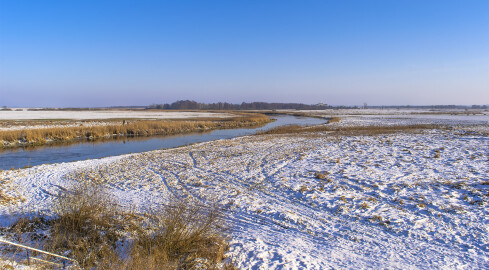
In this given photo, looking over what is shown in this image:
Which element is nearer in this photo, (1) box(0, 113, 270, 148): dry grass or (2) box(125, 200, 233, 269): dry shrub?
(2) box(125, 200, 233, 269): dry shrub

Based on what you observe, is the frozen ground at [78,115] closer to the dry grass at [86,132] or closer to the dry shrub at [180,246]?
the dry grass at [86,132]

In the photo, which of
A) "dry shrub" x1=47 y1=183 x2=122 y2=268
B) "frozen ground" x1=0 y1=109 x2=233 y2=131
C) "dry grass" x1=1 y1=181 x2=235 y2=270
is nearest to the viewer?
"dry grass" x1=1 y1=181 x2=235 y2=270

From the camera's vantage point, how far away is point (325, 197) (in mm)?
8367

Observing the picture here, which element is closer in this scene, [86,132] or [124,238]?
[124,238]

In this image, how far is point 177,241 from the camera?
4926 millimetres

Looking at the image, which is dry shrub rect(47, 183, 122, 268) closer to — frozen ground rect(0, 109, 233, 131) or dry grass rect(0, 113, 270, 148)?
dry grass rect(0, 113, 270, 148)

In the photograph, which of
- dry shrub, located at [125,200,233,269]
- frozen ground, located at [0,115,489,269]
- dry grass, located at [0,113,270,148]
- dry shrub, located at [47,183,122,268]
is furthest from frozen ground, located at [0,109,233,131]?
dry shrub, located at [125,200,233,269]

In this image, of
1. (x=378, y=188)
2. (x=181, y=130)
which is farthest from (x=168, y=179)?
(x=181, y=130)

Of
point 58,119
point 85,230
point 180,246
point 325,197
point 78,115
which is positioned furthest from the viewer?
point 78,115

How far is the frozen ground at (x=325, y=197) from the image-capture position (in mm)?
5312

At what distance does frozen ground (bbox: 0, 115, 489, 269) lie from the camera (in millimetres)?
5312

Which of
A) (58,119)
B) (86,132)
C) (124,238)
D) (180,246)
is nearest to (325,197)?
(180,246)

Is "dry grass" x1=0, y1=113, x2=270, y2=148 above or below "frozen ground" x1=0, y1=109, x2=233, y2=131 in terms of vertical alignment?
below

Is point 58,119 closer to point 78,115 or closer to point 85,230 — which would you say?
point 78,115
